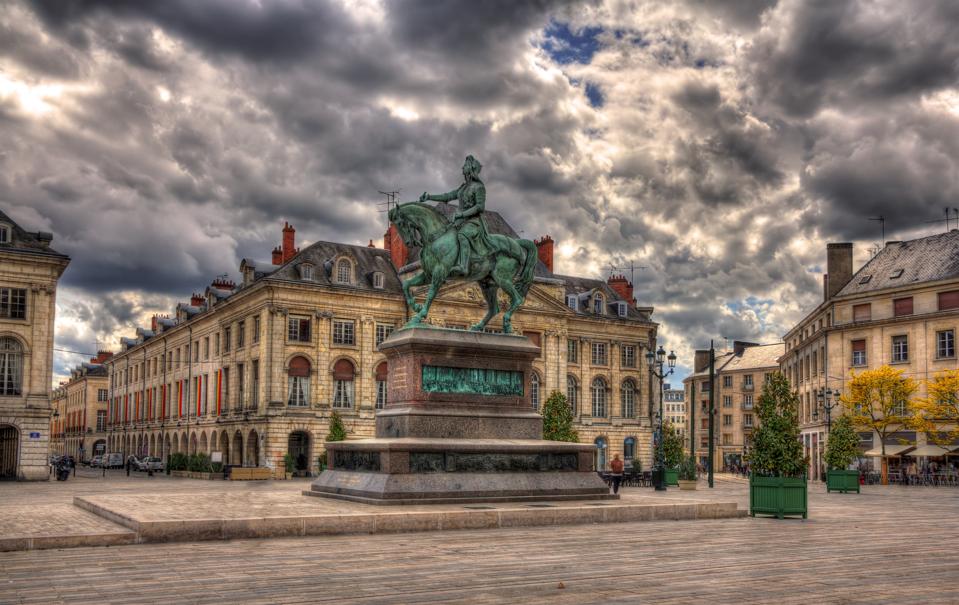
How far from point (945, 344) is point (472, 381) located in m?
45.0

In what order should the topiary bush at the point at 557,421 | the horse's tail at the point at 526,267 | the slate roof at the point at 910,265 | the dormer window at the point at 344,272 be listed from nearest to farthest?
1. the horse's tail at the point at 526,267
2. the topiary bush at the point at 557,421
3. the slate roof at the point at 910,265
4. the dormer window at the point at 344,272

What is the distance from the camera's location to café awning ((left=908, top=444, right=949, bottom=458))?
170 feet

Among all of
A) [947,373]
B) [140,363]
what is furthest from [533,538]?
[140,363]

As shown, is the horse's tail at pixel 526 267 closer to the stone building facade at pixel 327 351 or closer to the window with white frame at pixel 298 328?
the stone building facade at pixel 327 351

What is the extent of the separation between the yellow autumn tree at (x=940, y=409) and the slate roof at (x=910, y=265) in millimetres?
6824

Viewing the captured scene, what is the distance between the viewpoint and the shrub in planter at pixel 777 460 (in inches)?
737

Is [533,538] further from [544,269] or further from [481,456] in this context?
[544,269]

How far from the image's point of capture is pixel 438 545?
12883mm

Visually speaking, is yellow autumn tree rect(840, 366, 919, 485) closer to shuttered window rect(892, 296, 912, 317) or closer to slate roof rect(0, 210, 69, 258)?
shuttered window rect(892, 296, 912, 317)

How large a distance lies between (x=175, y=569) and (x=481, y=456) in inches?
354

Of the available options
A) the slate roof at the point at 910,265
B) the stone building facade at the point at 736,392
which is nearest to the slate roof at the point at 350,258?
the slate roof at the point at 910,265

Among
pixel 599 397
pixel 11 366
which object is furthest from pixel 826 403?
pixel 11 366

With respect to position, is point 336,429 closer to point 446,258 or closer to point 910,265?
point 446,258

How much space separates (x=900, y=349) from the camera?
191ft
